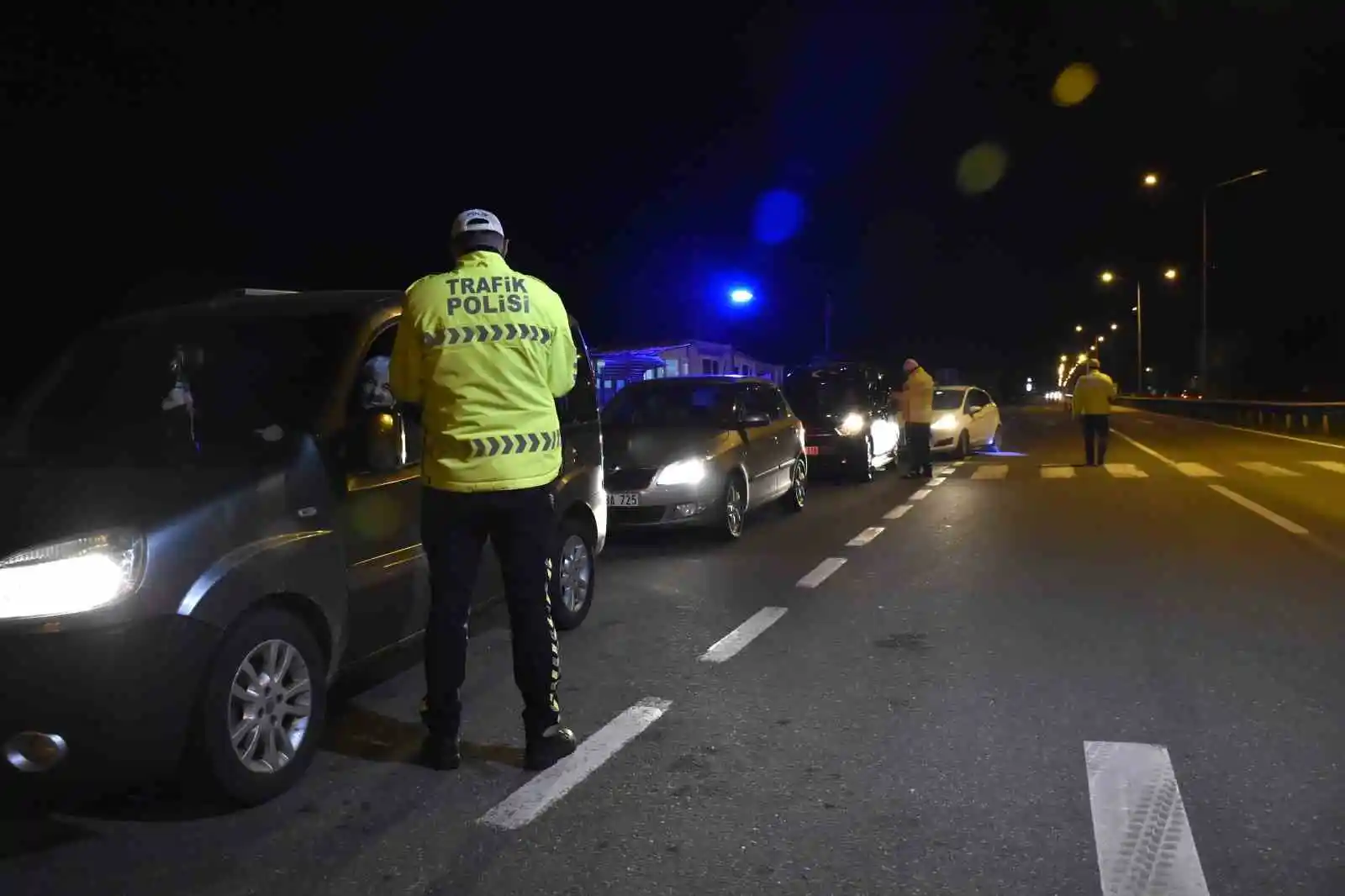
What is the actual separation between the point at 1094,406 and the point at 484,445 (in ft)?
55.4

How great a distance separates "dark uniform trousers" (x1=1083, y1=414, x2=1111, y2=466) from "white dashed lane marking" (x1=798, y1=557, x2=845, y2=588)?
11095 millimetres

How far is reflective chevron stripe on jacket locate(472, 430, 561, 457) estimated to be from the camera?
4.23m

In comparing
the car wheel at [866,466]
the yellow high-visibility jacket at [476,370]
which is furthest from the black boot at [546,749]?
the car wheel at [866,466]

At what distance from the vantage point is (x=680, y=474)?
1004 centimetres

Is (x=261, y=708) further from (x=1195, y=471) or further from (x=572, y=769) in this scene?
(x=1195, y=471)

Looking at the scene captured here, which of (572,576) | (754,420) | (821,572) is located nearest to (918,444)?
(754,420)

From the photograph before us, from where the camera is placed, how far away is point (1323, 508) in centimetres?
1259

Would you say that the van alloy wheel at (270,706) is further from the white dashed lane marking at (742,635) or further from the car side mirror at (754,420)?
the car side mirror at (754,420)

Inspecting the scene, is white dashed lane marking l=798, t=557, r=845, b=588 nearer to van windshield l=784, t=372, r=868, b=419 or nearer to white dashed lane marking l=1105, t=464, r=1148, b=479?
van windshield l=784, t=372, r=868, b=419

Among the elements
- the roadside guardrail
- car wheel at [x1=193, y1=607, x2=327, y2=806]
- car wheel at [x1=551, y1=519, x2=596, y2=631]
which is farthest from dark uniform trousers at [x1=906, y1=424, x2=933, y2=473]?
the roadside guardrail

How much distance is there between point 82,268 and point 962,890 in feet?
134

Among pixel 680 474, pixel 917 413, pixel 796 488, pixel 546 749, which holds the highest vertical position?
pixel 917 413

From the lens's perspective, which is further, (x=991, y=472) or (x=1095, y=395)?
(x=1095, y=395)

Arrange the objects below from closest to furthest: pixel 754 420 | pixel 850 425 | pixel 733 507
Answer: pixel 733 507
pixel 754 420
pixel 850 425
